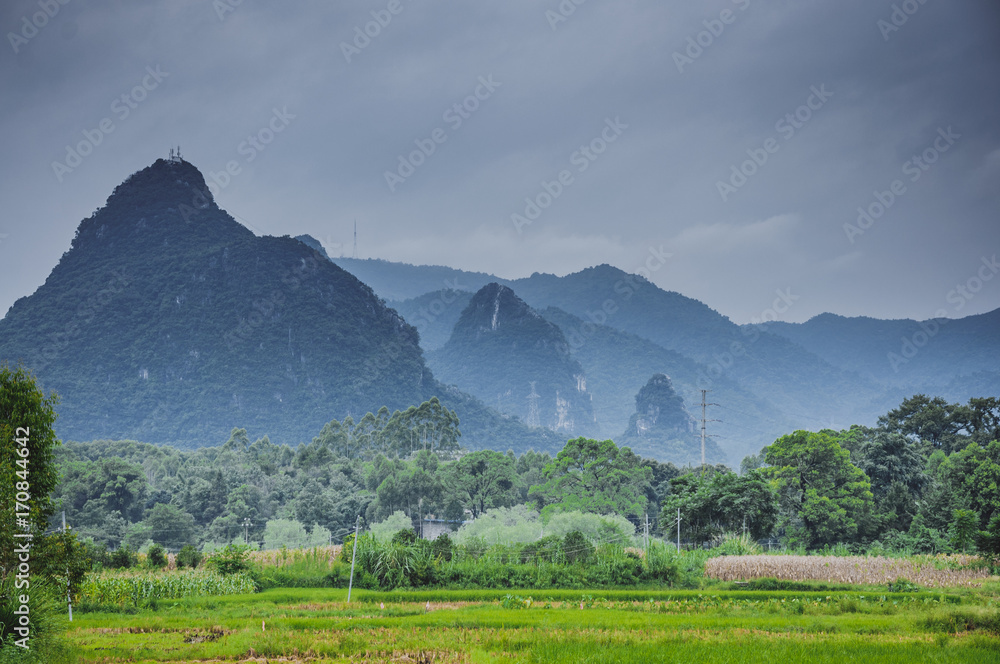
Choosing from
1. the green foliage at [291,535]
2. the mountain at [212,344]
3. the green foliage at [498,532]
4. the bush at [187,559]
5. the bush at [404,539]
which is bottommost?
the green foliage at [291,535]

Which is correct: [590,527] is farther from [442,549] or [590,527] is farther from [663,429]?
[663,429]

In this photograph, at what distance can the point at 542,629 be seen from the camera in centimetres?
1673

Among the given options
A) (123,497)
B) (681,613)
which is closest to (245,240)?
(123,497)

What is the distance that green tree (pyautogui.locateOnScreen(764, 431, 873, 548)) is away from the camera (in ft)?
150

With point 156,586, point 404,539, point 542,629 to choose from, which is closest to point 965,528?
point 404,539

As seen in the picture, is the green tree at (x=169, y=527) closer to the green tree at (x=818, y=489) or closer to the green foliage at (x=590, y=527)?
the green foliage at (x=590, y=527)

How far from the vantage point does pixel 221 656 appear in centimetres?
1401

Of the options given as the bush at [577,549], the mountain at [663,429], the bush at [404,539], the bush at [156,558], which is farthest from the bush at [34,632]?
the mountain at [663,429]

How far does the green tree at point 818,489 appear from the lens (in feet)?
150

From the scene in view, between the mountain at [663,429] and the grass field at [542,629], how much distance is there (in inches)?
6062

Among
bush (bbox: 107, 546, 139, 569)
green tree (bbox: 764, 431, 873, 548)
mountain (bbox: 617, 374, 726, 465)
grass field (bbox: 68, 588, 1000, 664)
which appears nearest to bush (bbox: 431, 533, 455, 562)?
grass field (bbox: 68, 588, 1000, 664)

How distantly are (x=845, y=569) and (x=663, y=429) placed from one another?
155 m

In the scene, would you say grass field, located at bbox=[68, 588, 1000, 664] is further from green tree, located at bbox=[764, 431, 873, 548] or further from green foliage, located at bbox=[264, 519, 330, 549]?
green foliage, located at bbox=[264, 519, 330, 549]

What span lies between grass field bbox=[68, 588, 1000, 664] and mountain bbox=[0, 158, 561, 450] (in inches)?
5066
